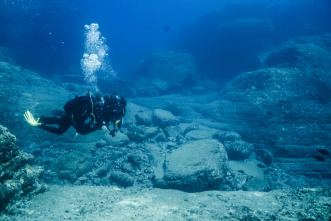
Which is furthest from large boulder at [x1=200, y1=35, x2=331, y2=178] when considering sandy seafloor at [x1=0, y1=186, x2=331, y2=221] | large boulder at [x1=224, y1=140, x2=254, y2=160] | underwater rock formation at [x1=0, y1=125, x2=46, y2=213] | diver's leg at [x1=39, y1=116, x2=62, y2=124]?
underwater rock formation at [x1=0, y1=125, x2=46, y2=213]

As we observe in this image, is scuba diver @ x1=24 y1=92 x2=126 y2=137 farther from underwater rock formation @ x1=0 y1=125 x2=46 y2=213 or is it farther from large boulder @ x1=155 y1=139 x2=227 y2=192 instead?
large boulder @ x1=155 y1=139 x2=227 y2=192

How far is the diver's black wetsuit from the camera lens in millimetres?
4465

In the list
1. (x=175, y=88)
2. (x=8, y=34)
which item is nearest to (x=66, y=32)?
(x=8, y=34)

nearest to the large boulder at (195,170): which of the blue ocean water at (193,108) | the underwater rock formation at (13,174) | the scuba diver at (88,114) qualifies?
the blue ocean water at (193,108)

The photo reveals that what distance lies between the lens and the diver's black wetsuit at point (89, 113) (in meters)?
4.46

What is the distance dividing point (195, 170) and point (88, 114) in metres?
3.22

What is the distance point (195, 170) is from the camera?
203 inches

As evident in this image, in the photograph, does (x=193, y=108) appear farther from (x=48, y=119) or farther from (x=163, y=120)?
(x=48, y=119)

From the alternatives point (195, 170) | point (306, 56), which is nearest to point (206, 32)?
point (306, 56)

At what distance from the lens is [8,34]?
74.1 ft

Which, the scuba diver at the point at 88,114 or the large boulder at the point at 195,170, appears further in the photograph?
the large boulder at the point at 195,170

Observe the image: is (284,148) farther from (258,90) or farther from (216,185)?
(216,185)

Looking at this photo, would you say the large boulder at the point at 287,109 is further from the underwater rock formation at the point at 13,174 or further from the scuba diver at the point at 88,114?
the underwater rock formation at the point at 13,174

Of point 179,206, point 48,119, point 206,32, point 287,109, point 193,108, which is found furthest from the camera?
point 206,32
